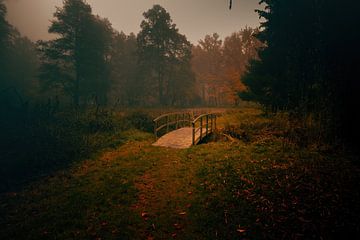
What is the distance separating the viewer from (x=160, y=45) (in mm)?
38906

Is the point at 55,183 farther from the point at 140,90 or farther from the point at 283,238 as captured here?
the point at 140,90

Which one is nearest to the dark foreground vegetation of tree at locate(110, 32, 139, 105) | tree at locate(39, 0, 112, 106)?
tree at locate(39, 0, 112, 106)

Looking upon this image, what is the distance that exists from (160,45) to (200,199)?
1451 inches

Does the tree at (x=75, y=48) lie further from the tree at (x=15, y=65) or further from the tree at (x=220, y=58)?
the tree at (x=220, y=58)

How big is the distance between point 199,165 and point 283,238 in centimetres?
440

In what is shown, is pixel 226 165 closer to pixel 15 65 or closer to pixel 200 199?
pixel 200 199

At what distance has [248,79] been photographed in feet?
57.9

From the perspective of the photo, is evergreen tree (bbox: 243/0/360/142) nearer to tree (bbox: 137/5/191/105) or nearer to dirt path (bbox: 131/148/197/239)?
dirt path (bbox: 131/148/197/239)

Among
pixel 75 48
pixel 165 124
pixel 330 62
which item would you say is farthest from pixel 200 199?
pixel 75 48

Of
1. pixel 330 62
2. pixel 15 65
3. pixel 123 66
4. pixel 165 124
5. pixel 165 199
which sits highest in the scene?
pixel 15 65

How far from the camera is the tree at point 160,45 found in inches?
1465

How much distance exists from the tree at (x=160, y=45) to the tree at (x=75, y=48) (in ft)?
→ 26.1

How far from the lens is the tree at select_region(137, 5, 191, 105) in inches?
1465

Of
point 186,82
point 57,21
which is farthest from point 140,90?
point 57,21
